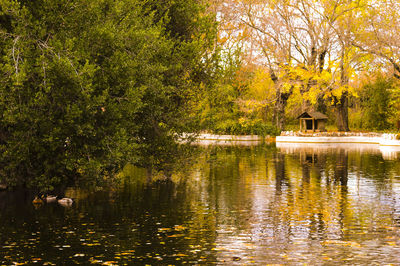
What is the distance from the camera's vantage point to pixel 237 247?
37.8ft

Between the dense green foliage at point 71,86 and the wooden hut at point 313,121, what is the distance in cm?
4336

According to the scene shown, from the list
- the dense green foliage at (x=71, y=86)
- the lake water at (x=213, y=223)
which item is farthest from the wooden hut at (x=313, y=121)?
the dense green foliage at (x=71, y=86)

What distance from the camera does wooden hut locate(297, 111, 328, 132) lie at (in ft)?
200

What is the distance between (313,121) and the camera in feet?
201

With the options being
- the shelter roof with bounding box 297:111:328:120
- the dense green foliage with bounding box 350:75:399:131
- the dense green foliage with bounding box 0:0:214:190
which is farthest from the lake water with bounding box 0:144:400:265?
the dense green foliage with bounding box 350:75:399:131

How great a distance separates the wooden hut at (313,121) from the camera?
6099 centimetres

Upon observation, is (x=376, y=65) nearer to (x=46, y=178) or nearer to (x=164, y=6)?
(x=164, y=6)

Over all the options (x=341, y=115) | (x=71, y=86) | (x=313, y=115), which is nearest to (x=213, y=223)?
(x=71, y=86)

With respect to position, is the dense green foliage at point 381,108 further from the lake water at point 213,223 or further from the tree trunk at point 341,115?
the lake water at point 213,223

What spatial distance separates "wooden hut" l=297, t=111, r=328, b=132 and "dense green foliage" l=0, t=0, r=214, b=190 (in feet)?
142

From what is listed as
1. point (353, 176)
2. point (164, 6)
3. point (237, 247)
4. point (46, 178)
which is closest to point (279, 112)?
point (353, 176)

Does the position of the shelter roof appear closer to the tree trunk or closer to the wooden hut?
the wooden hut

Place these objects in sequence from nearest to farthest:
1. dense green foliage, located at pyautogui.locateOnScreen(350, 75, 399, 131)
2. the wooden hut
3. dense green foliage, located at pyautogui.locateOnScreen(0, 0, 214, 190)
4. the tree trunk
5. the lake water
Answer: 1. the lake water
2. dense green foliage, located at pyautogui.locateOnScreen(0, 0, 214, 190)
3. the wooden hut
4. the tree trunk
5. dense green foliage, located at pyautogui.locateOnScreen(350, 75, 399, 131)

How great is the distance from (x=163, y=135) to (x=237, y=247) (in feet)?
32.0
